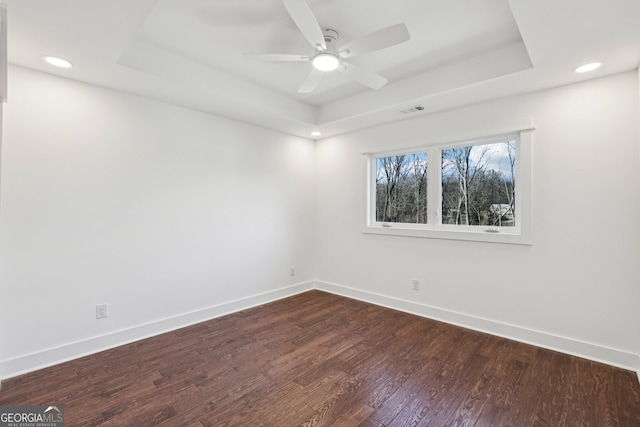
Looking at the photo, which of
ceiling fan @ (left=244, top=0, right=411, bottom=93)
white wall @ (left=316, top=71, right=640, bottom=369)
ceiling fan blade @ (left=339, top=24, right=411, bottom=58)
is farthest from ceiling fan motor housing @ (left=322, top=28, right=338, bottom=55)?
white wall @ (left=316, top=71, right=640, bottom=369)

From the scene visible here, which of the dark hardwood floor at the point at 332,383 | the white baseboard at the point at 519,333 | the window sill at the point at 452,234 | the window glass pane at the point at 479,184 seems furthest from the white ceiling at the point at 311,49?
the dark hardwood floor at the point at 332,383

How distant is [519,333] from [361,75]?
2.81 m

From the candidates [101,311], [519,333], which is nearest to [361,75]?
[519,333]

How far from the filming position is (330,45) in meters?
2.45

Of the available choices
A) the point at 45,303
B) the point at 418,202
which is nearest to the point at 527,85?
the point at 418,202

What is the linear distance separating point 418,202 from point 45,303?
3.82m

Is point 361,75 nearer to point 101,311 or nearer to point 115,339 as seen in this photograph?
point 101,311

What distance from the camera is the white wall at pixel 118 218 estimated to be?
2340mm

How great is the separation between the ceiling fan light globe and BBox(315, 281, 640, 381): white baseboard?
110 inches

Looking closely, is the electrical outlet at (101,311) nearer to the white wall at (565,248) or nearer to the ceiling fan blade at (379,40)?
the ceiling fan blade at (379,40)

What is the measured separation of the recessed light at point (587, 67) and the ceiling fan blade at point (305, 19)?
201 centimetres

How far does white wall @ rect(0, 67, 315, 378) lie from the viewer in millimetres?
2340

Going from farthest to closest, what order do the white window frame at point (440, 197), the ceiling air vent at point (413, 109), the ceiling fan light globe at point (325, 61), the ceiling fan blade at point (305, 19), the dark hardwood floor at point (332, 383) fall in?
the ceiling air vent at point (413, 109) < the white window frame at point (440, 197) < the ceiling fan light globe at point (325, 61) < the dark hardwood floor at point (332, 383) < the ceiling fan blade at point (305, 19)

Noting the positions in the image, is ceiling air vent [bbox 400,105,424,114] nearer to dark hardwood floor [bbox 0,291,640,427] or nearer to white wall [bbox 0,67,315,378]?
white wall [bbox 0,67,315,378]
